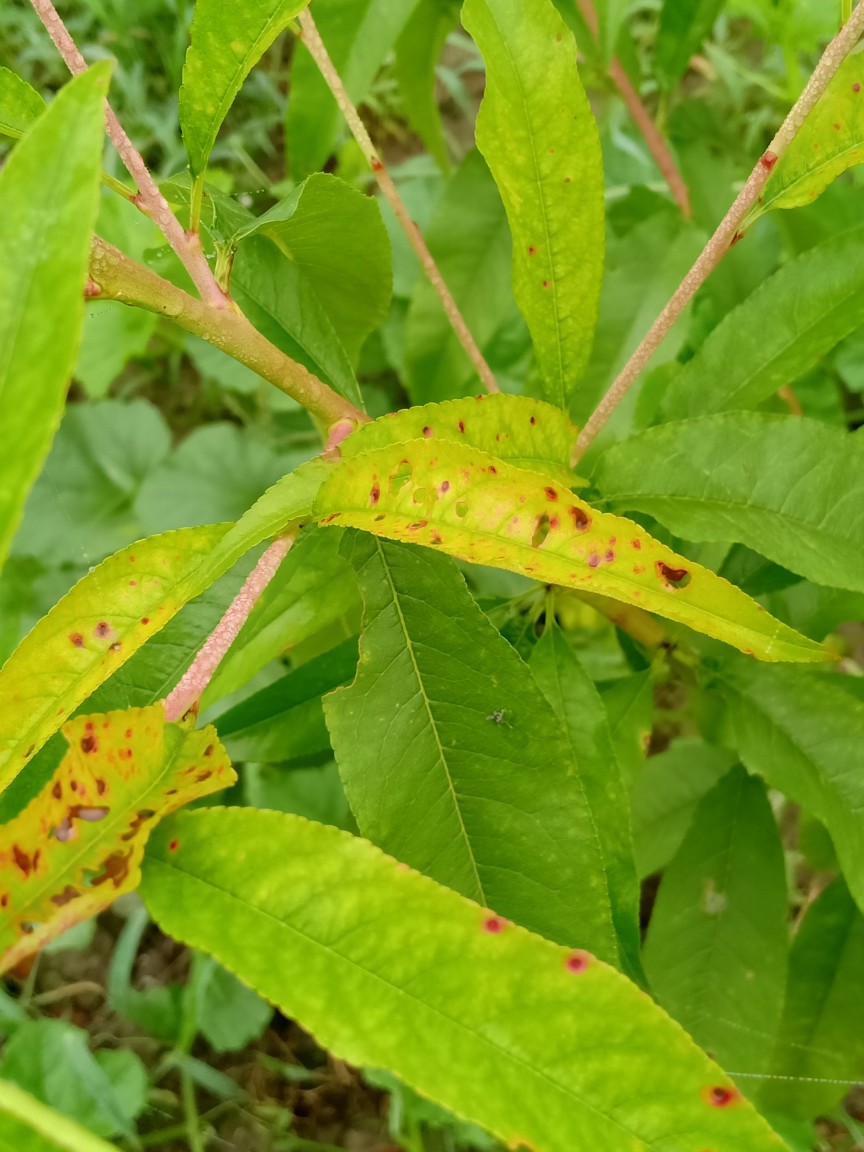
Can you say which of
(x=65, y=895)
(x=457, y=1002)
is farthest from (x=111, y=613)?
(x=457, y=1002)

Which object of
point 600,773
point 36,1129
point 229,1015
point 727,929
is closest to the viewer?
point 36,1129

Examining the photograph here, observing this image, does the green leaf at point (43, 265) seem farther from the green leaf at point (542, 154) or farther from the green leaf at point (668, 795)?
the green leaf at point (668, 795)

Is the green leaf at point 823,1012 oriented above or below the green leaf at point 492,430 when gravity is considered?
below

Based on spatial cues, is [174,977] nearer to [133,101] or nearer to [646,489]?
[646,489]

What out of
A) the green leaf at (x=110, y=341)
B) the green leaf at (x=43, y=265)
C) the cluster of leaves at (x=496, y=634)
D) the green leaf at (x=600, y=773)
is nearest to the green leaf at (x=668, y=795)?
the cluster of leaves at (x=496, y=634)

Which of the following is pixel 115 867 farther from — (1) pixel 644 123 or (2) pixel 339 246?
(1) pixel 644 123
